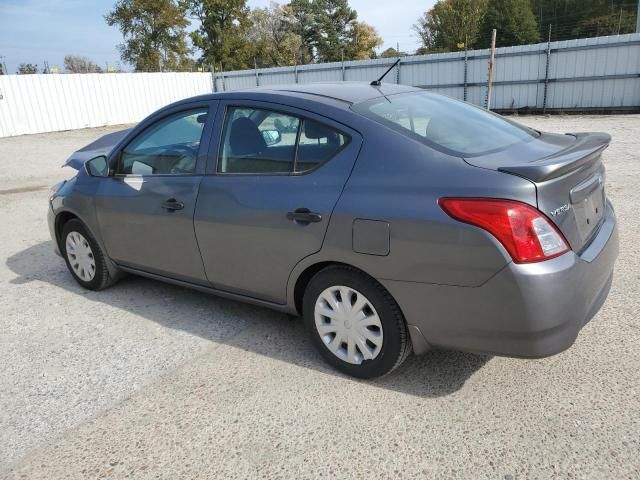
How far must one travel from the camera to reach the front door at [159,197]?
11.4 feet

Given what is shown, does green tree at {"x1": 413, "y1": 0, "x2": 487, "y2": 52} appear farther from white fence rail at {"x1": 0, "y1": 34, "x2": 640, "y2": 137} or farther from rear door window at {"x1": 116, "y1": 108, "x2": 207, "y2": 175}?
rear door window at {"x1": 116, "y1": 108, "x2": 207, "y2": 175}

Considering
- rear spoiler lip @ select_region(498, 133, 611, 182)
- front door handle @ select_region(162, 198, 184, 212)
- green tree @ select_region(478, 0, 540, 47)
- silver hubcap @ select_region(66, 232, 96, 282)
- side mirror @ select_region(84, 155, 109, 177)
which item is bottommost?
silver hubcap @ select_region(66, 232, 96, 282)

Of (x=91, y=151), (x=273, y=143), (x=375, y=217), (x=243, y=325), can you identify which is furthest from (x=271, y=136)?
(x=91, y=151)

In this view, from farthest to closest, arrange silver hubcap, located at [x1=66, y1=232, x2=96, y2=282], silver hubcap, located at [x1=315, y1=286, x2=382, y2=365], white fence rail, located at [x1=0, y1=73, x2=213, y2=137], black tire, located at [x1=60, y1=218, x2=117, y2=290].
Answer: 1. white fence rail, located at [x1=0, y1=73, x2=213, y2=137]
2. silver hubcap, located at [x1=66, y1=232, x2=96, y2=282]
3. black tire, located at [x1=60, y1=218, x2=117, y2=290]
4. silver hubcap, located at [x1=315, y1=286, x2=382, y2=365]

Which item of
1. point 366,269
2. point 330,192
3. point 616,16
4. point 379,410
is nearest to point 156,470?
point 379,410

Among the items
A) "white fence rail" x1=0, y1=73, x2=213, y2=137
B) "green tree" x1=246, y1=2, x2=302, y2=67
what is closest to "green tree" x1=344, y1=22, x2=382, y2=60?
"green tree" x1=246, y1=2, x2=302, y2=67

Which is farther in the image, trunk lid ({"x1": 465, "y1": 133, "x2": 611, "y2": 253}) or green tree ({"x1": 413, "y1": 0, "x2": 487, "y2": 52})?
green tree ({"x1": 413, "y1": 0, "x2": 487, "y2": 52})

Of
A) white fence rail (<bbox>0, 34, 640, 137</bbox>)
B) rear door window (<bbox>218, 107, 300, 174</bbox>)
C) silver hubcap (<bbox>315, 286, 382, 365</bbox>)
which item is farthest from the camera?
white fence rail (<bbox>0, 34, 640, 137</bbox>)

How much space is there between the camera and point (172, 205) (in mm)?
3535

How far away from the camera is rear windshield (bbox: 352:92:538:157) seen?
9.07 ft

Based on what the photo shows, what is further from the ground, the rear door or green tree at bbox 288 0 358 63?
green tree at bbox 288 0 358 63

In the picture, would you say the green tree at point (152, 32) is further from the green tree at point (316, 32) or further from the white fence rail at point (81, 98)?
the green tree at point (316, 32)

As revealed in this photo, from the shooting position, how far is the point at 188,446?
247cm

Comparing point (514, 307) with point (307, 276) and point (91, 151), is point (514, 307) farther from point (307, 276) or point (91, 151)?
point (91, 151)
